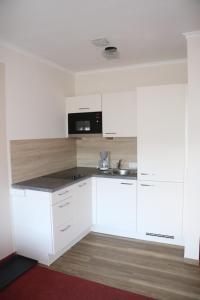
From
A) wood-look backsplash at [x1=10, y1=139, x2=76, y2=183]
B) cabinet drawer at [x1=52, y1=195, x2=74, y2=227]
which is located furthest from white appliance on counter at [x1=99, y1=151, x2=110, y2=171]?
cabinet drawer at [x1=52, y1=195, x2=74, y2=227]

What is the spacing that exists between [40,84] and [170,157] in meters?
1.98

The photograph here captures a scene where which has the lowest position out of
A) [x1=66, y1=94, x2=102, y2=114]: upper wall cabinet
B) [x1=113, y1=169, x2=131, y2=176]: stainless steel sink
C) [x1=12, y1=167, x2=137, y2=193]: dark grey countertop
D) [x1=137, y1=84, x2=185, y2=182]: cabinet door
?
[x1=12, y1=167, x2=137, y2=193]: dark grey countertop

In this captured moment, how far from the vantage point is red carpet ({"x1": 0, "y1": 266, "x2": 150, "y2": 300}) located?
2221 mm

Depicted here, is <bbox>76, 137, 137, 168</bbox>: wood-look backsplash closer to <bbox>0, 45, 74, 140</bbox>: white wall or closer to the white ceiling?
<bbox>0, 45, 74, 140</bbox>: white wall

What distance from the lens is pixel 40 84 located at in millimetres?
3314

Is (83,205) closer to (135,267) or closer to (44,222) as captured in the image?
(44,222)

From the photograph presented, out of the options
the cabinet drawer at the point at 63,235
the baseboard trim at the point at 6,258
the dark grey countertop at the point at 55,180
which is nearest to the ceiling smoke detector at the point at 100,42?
the dark grey countertop at the point at 55,180

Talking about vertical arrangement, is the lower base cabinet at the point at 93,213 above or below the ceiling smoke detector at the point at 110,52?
below

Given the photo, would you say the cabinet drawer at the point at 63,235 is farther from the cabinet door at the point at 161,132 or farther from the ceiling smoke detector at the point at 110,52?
the ceiling smoke detector at the point at 110,52

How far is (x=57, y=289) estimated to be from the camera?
7.67 feet

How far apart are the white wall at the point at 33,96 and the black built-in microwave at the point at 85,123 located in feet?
0.47

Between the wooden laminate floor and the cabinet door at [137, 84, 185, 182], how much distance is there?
91cm

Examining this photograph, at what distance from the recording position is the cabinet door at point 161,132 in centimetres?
295

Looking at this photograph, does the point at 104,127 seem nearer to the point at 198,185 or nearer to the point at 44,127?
the point at 44,127
